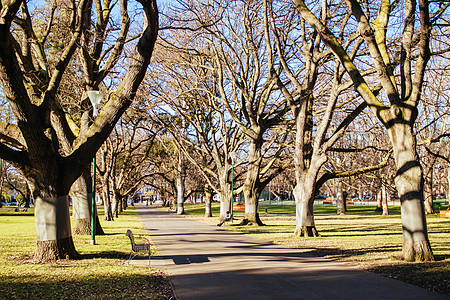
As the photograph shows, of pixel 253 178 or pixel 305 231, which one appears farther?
pixel 253 178

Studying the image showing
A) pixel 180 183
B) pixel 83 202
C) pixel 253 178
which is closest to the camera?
pixel 83 202

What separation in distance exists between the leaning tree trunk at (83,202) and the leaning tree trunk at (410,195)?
492 inches

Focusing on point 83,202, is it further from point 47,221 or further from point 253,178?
point 253,178

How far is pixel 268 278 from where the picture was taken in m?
8.73

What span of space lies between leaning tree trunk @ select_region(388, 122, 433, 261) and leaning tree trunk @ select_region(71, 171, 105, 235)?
492 inches

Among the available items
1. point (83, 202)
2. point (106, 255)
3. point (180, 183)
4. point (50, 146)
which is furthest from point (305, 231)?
point (180, 183)

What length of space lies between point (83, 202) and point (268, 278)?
11736 mm

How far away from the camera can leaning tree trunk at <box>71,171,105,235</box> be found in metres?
17.9

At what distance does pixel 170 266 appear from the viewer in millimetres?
10367

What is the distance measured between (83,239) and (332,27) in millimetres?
13650

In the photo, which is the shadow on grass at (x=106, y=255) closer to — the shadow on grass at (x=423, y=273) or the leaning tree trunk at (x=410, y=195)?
the shadow on grass at (x=423, y=273)

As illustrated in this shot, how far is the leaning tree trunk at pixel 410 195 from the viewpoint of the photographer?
1058cm

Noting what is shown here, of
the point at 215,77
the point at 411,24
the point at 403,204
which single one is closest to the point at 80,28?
the point at 411,24

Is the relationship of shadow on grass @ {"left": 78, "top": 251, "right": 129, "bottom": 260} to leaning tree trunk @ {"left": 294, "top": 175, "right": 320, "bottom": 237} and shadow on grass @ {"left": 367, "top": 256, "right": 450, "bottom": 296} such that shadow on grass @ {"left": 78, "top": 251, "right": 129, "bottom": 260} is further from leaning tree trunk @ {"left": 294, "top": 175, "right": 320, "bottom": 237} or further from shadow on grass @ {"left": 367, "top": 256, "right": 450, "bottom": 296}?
leaning tree trunk @ {"left": 294, "top": 175, "right": 320, "bottom": 237}
